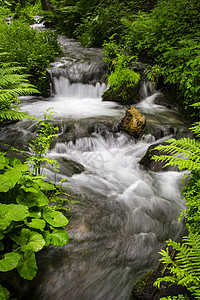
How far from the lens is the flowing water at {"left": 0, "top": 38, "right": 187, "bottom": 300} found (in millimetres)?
2527

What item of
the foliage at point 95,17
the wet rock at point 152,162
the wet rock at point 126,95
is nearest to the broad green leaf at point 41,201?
the wet rock at point 152,162

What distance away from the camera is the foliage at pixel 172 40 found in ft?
20.6

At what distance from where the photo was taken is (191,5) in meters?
8.04

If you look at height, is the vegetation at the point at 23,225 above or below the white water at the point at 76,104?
below

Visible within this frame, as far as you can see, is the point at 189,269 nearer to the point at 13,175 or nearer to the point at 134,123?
the point at 13,175

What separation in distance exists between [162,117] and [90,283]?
500 centimetres

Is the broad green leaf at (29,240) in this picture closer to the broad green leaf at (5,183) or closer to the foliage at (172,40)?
the broad green leaf at (5,183)

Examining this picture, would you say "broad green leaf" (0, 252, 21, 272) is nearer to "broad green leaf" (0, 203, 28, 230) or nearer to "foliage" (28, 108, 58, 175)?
"broad green leaf" (0, 203, 28, 230)

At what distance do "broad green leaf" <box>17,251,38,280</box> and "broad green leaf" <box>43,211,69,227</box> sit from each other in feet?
1.32

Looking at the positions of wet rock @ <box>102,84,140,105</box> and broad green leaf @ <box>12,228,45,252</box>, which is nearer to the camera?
broad green leaf @ <box>12,228,45,252</box>

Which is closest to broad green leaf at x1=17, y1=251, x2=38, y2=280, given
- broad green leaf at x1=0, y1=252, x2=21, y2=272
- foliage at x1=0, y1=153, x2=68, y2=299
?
foliage at x1=0, y1=153, x2=68, y2=299

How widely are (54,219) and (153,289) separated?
1117mm

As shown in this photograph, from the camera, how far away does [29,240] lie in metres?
2.08

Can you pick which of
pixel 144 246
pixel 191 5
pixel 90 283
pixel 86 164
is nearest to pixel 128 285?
pixel 90 283
